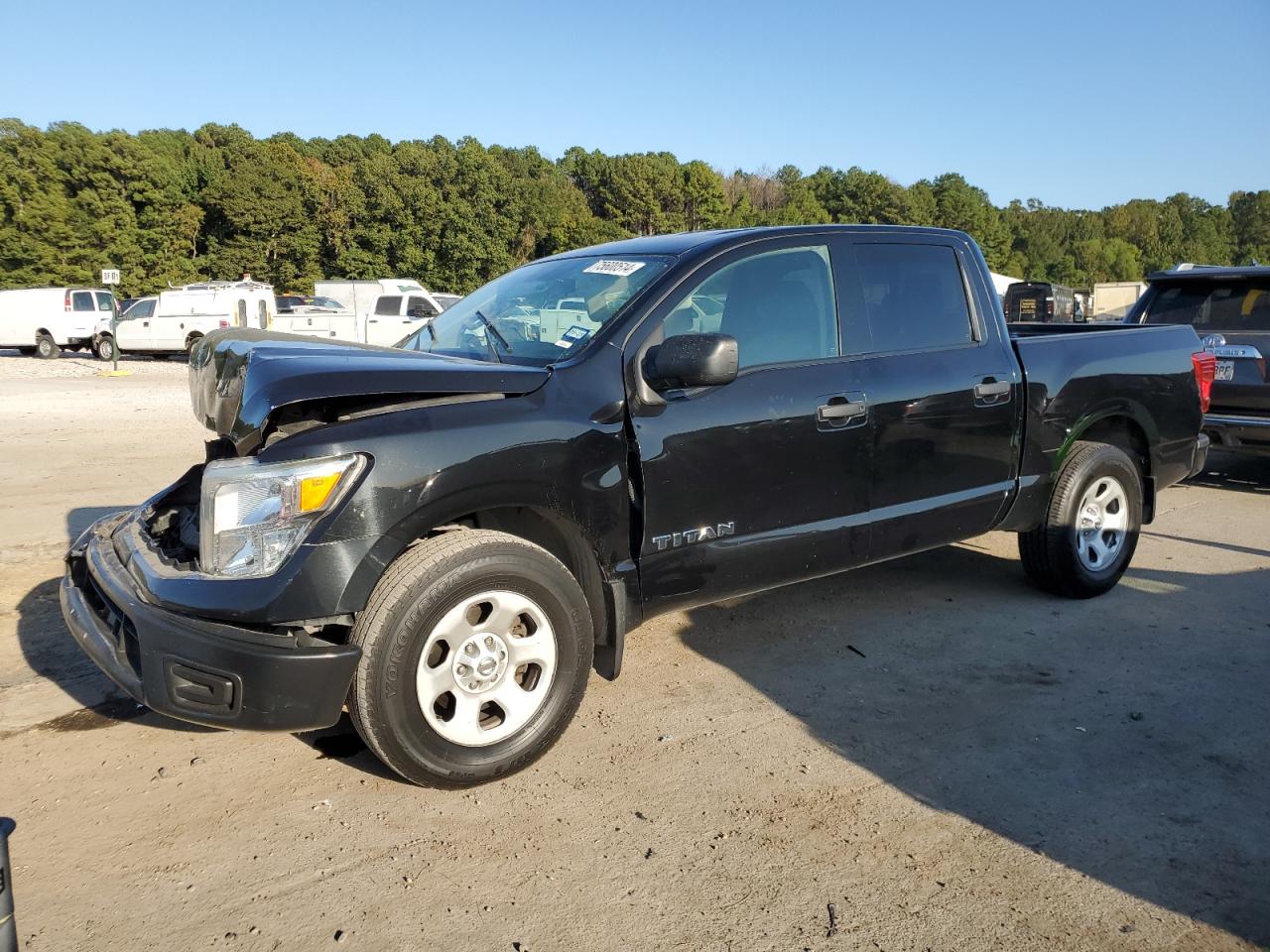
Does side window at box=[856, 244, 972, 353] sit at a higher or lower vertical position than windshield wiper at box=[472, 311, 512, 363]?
higher

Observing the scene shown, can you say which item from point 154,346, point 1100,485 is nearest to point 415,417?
point 1100,485

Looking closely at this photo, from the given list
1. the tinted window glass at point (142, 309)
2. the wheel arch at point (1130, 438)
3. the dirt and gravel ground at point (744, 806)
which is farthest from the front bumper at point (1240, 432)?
the tinted window glass at point (142, 309)

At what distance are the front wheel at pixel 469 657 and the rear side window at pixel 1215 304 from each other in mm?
7197

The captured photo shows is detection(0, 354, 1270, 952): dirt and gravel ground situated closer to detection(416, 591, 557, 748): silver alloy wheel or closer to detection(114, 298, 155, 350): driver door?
detection(416, 591, 557, 748): silver alloy wheel

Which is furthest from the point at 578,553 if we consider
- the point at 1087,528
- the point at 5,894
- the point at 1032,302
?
the point at 1032,302

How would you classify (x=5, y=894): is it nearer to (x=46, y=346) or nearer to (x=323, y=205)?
(x=46, y=346)

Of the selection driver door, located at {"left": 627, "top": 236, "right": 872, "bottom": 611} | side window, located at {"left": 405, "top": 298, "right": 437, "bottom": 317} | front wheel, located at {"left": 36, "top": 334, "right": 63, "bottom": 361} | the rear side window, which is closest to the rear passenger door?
driver door, located at {"left": 627, "top": 236, "right": 872, "bottom": 611}

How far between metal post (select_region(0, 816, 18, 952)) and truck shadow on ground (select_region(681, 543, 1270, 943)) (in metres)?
2.51

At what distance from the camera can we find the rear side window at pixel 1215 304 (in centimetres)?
782

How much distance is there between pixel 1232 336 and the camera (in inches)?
310

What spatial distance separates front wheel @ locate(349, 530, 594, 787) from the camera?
2.89 m

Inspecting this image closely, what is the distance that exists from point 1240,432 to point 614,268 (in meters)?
6.30

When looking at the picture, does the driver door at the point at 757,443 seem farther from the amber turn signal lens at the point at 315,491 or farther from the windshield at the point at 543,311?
the amber turn signal lens at the point at 315,491

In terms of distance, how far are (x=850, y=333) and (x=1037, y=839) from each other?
7.00 ft
